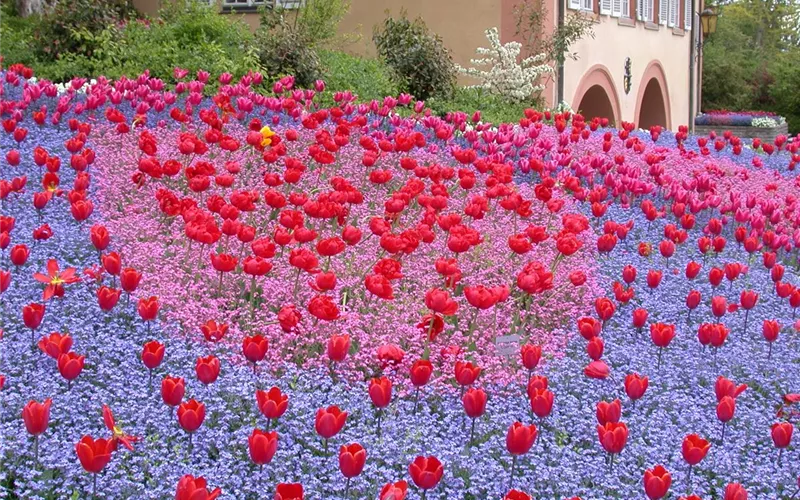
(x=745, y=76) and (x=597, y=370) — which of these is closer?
(x=597, y=370)

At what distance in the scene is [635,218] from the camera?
664cm

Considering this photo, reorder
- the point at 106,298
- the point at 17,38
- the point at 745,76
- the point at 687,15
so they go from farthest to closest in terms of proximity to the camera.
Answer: the point at 745,76
the point at 687,15
the point at 17,38
the point at 106,298

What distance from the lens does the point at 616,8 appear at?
2058 cm

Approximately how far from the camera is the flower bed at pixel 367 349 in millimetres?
2932

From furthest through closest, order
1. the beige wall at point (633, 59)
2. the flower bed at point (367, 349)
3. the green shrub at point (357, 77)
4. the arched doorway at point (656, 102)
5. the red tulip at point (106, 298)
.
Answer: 1. the arched doorway at point (656, 102)
2. the beige wall at point (633, 59)
3. the green shrub at point (357, 77)
4. the red tulip at point (106, 298)
5. the flower bed at point (367, 349)

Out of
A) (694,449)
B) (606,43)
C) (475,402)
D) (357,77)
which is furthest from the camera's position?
(606,43)

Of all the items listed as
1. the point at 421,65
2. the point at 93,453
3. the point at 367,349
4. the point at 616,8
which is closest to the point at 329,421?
the point at 93,453

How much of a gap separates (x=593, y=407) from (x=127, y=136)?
4.61 m

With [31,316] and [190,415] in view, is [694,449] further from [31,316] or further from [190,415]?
[31,316]

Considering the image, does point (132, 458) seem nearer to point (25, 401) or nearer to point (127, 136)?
point (25, 401)

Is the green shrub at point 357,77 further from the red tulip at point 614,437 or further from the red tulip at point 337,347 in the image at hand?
the red tulip at point 614,437

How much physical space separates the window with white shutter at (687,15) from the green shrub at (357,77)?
50.3 ft

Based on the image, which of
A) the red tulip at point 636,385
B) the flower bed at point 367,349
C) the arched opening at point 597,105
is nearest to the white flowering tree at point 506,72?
the arched opening at point 597,105

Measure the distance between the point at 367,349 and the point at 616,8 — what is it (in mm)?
18149
